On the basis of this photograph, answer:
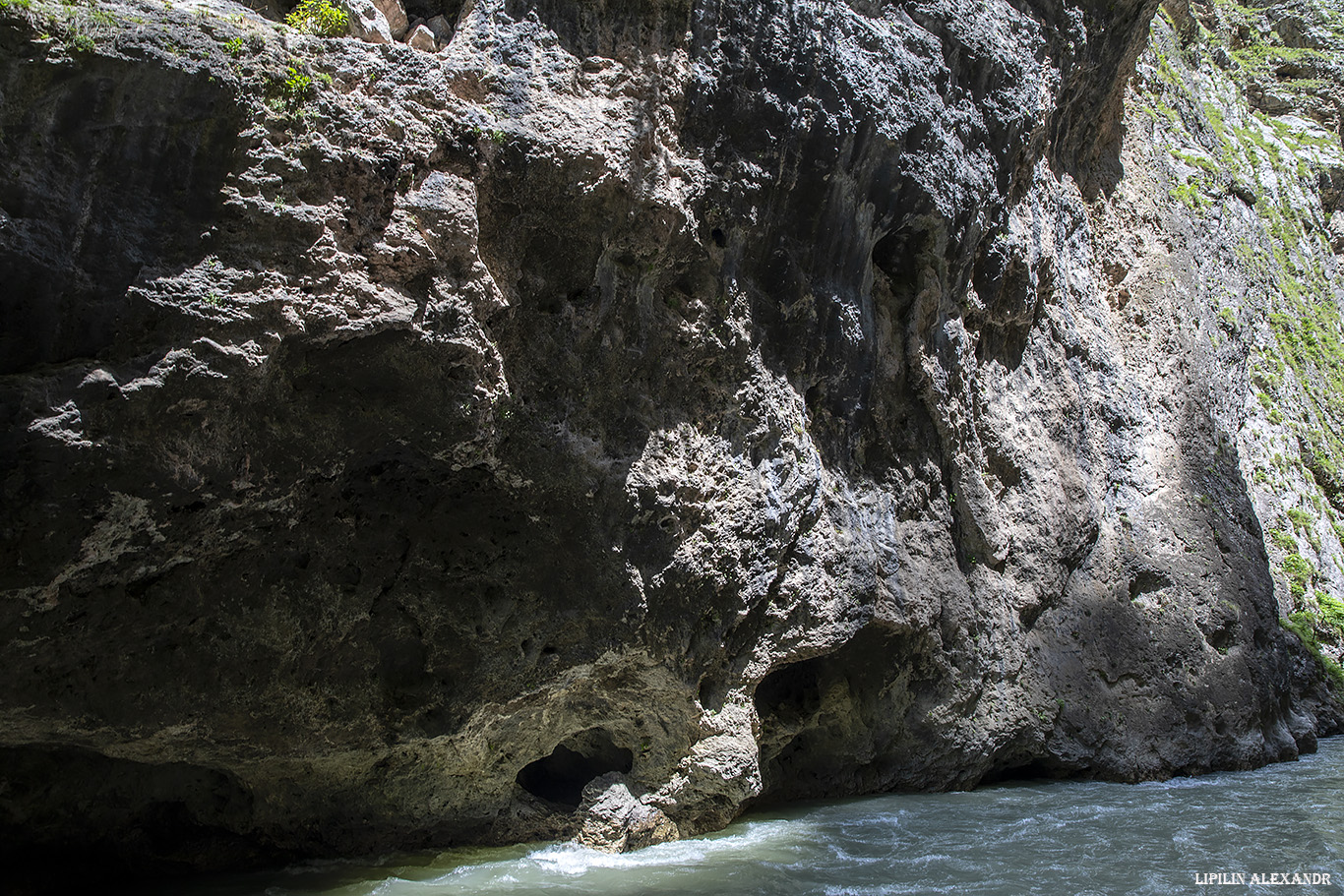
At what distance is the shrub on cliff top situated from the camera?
4.90 m

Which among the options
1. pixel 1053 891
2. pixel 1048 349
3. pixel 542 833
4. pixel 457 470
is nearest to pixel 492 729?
pixel 542 833

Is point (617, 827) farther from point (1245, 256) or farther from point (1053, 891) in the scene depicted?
point (1245, 256)

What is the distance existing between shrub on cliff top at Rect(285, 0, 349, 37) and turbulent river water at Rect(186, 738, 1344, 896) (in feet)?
16.9

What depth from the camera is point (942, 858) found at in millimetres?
6012

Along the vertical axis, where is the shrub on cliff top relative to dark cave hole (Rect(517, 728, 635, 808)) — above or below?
above

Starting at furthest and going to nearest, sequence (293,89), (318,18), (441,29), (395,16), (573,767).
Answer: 1. (573,767)
2. (441,29)
3. (395,16)
4. (318,18)
5. (293,89)

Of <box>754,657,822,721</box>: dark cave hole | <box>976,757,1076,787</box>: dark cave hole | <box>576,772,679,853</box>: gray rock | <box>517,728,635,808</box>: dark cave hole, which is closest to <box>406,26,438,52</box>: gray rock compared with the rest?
<box>517,728,635,808</box>: dark cave hole

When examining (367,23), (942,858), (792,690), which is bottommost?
(942,858)

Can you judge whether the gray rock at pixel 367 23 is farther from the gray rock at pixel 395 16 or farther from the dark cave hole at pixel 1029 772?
the dark cave hole at pixel 1029 772

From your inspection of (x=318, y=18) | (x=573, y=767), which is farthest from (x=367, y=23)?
(x=573, y=767)

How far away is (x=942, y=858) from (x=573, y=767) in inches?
123

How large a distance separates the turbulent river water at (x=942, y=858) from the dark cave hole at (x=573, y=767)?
91 centimetres

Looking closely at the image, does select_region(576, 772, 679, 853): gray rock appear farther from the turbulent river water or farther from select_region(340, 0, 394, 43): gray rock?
select_region(340, 0, 394, 43): gray rock

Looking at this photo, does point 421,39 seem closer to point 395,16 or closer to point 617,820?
point 395,16
